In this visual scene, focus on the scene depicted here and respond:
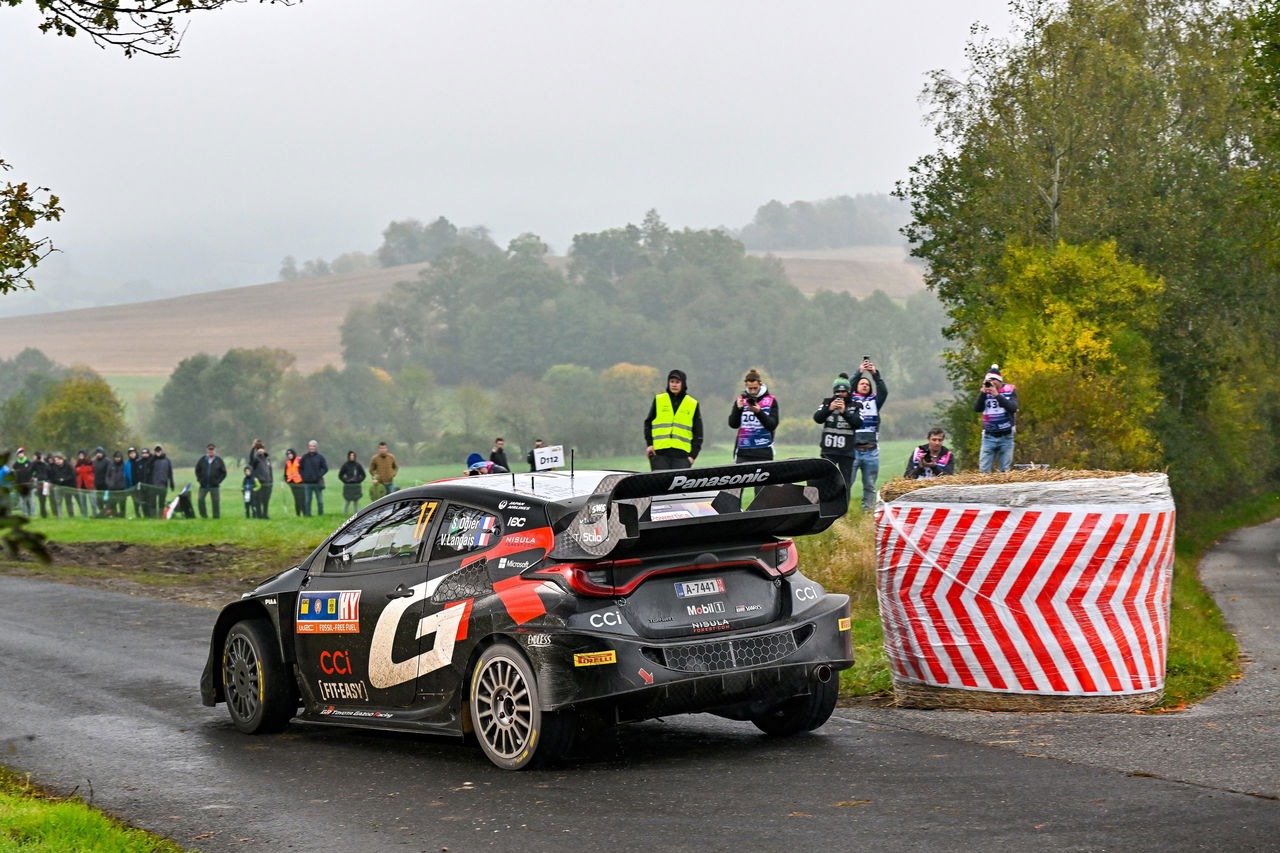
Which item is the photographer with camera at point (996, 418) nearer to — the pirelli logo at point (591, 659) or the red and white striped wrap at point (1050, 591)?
the red and white striped wrap at point (1050, 591)

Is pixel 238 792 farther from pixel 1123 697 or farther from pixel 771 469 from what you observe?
pixel 1123 697

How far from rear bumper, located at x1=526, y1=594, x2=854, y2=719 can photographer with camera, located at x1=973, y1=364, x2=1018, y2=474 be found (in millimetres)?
13042

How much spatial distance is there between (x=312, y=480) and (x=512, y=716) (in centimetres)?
2999

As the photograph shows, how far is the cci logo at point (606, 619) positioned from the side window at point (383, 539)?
1.40 meters

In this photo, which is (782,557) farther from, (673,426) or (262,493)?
(262,493)

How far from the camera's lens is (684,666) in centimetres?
781

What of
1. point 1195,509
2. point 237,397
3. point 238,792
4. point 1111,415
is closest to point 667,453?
point 238,792

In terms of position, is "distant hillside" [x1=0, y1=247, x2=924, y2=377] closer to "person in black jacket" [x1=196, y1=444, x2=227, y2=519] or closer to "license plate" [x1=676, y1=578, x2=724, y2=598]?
"person in black jacket" [x1=196, y1=444, x2=227, y2=519]

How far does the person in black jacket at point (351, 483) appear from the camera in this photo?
123 feet

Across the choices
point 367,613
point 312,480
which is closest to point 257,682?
point 367,613

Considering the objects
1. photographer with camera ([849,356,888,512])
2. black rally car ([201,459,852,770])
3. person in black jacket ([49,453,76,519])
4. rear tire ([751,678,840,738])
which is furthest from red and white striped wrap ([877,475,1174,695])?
person in black jacket ([49,453,76,519])

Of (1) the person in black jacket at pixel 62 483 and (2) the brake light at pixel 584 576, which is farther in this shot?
(1) the person in black jacket at pixel 62 483

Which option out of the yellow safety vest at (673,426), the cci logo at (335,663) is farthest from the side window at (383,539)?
the yellow safety vest at (673,426)

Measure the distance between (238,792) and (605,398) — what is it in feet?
440
